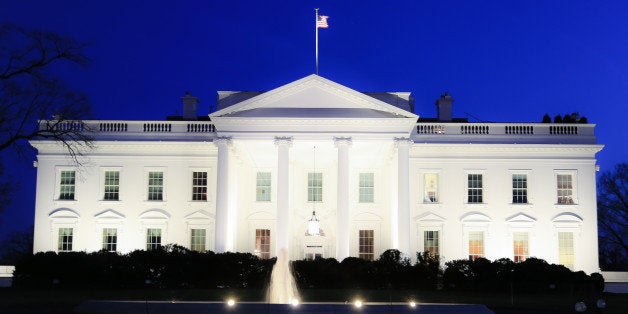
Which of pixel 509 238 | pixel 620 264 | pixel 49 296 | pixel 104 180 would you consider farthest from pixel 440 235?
pixel 620 264

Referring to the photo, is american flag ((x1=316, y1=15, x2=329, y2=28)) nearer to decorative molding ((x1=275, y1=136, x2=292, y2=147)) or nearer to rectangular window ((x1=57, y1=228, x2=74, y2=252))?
decorative molding ((x1=275, y1=136, x2=292, y2=147))

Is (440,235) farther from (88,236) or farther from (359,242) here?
(88,236)

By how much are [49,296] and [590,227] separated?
87.0 ft

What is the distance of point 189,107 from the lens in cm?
4444

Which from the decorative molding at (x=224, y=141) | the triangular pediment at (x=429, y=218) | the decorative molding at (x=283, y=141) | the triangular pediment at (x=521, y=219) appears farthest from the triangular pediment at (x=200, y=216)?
the triangular pediment at (x=521, y=219)

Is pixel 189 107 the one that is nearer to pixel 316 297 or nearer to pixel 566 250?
pixel 316 297

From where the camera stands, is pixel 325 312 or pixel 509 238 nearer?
pixel 325 312

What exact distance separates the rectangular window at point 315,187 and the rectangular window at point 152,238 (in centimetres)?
800

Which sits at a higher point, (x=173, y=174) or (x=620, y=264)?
(x=173, y=174)

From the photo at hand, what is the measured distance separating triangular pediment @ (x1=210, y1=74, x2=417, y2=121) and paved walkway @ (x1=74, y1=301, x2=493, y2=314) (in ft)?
48.0

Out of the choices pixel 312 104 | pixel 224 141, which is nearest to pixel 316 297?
pixel 224 141

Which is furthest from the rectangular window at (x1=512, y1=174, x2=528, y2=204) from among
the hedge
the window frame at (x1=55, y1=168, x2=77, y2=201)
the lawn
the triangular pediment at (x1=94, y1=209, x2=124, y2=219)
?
the window frame at (x1=55, y1=168, x2=77, y2=201)

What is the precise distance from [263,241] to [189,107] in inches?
365

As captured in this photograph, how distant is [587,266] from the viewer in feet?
129
